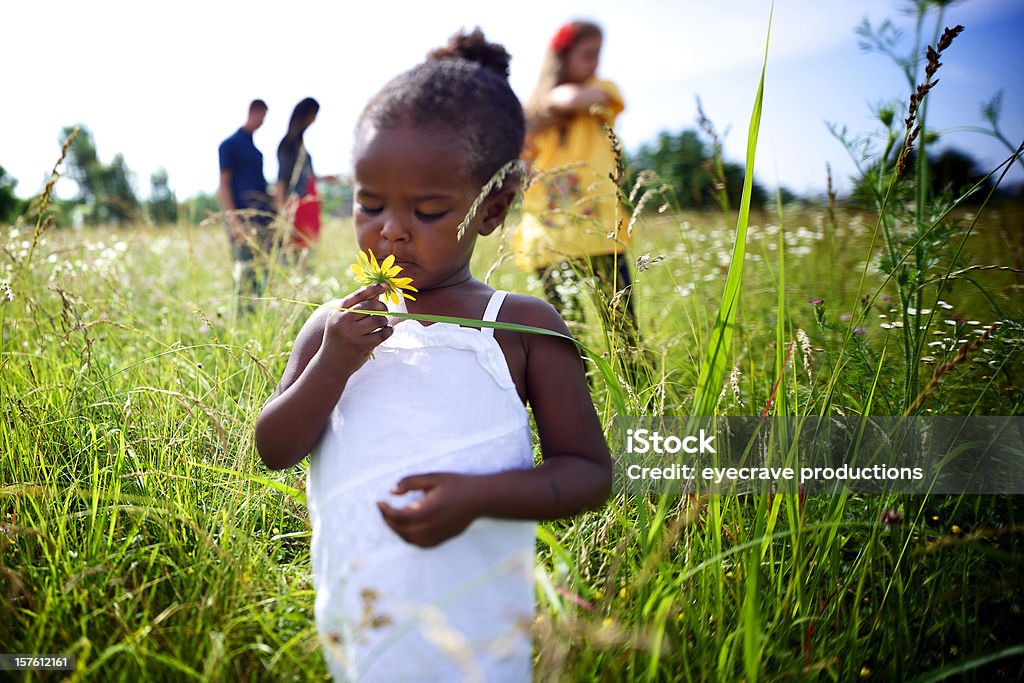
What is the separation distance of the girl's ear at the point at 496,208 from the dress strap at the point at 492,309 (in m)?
0.19

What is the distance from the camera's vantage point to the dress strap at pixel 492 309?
4.05ft

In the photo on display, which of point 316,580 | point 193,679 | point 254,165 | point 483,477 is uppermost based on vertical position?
point 254,165

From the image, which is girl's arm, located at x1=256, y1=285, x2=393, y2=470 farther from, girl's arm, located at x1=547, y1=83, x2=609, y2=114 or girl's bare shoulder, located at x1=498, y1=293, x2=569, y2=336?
girl's arm, located at x1=547, y1=83, x2=609, y2=114

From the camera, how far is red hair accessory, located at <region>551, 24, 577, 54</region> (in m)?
3.16

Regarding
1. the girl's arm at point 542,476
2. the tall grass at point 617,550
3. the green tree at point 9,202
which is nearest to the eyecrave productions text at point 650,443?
the tall grass at point 617,550

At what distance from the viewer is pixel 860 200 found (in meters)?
1.94

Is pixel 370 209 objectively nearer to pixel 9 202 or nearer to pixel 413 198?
pixel 413 198

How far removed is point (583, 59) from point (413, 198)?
2.27 meters

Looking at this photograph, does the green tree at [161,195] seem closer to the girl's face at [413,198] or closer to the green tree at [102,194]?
the green tree at [102,194]

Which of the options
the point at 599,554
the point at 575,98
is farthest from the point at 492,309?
the point at 575,98

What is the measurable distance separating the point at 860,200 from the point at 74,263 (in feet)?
9.42

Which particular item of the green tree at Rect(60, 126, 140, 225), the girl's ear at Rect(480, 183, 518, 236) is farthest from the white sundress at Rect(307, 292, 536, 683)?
the green tree at Rect(60, 126, 140, 225)

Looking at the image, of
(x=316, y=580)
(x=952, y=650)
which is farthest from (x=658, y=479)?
(x=316, y=580)

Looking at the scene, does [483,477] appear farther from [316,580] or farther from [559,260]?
[559,260]
